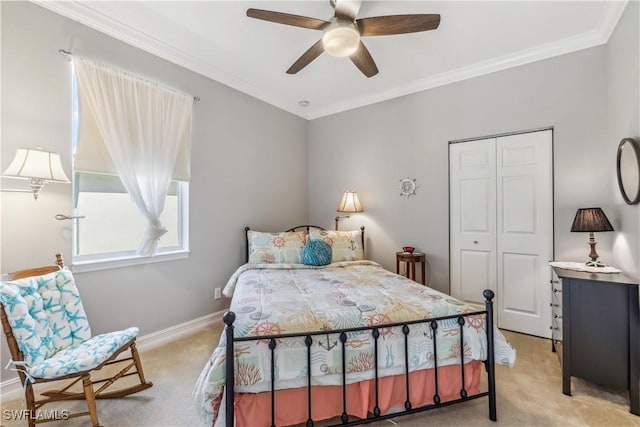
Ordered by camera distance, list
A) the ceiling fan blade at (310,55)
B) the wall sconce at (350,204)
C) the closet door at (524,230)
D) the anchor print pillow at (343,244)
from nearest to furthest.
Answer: the ceiling fan blade at (310,55) → the closet door at (524,230) → the anchor print pillow at (343,244) → the wall sconce at (350,204)

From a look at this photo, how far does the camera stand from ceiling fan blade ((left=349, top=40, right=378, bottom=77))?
2280mm

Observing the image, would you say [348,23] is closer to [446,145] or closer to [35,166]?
[446,145]

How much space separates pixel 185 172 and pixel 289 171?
1724 millimetres

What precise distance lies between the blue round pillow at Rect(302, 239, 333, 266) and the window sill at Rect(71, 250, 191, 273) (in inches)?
50.5

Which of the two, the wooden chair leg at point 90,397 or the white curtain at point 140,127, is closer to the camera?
the wooden chair leg at point 90,397

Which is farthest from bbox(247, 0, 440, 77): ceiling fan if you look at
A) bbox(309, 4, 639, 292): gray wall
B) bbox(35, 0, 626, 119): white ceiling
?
bbox(309, 4, 639, 292): gray wall

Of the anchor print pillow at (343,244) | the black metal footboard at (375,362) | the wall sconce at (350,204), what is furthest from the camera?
the wall sconce at (350,204)

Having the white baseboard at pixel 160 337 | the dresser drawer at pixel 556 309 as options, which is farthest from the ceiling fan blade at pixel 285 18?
the dresser drawer at pixel 556 309

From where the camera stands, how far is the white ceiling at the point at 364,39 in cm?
226

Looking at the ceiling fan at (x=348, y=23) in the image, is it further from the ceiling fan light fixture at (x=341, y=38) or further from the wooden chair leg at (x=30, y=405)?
the wooden chair leg at (x=30, y=405)

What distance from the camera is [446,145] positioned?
11.3 feet

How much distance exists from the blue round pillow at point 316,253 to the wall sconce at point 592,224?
2300 millimetres

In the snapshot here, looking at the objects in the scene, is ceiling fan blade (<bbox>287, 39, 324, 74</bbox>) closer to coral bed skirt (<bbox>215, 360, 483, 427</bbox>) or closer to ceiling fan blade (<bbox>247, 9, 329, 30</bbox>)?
ceiling fan blade (<bbox>247, 9, 329, 30</bbox>)

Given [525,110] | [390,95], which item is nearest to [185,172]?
[390,95]
